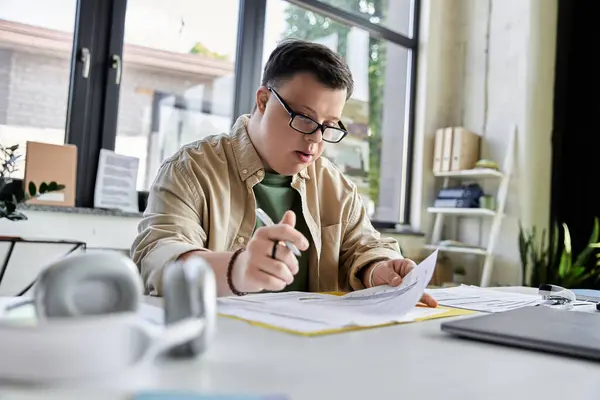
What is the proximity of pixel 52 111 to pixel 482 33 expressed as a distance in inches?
109

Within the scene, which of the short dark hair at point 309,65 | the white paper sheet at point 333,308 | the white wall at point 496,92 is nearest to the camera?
the white paper sheet at point 333,308

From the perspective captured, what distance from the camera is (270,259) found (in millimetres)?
735

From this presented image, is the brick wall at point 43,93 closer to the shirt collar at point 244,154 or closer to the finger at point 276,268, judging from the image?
the shirt collar at point 244,154

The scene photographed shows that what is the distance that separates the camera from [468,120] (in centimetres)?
372

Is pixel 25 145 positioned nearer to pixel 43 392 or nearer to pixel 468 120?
pixel 43 392

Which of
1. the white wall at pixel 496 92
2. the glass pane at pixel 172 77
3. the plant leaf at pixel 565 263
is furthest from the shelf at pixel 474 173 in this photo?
the glass pane at pixel 172 77

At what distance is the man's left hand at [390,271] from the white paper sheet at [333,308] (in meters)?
0.09

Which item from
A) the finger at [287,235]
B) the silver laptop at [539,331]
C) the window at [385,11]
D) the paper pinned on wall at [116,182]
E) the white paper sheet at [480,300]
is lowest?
the white paper sheet at [480,300]

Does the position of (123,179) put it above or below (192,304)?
above

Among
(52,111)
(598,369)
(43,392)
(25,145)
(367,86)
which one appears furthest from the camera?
(367,86)

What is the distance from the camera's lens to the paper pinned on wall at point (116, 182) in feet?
7.73

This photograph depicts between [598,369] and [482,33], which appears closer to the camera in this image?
[598,369]

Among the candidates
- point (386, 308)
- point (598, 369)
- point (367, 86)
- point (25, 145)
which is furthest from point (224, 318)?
point (367, 86)

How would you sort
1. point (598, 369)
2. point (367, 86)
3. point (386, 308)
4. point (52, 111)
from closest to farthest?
point (598, 369), point (386, 308), point (52, 111), point (367, 86)
